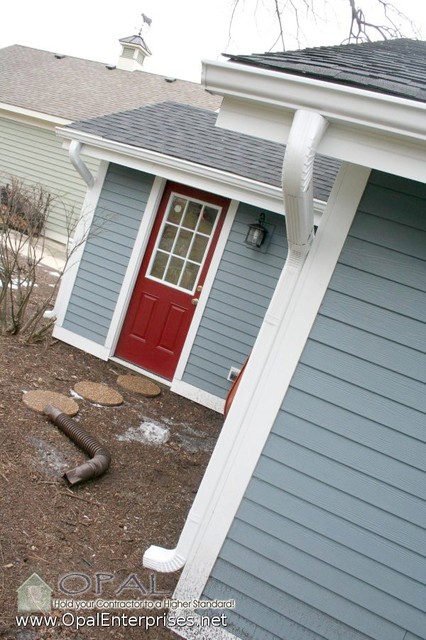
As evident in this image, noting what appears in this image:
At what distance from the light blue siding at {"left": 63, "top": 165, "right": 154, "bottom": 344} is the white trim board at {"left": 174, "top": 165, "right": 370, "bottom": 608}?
410cm

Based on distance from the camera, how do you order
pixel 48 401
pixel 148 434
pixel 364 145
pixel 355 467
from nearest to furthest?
1. pixel 364 145
2. pixel 355 467
3. pixel 48 401
4. pixel 148 434

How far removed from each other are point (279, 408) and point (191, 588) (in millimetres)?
1082

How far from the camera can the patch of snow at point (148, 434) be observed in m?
4.86

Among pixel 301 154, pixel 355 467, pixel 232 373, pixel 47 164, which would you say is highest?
pixel 301 154

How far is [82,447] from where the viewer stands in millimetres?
4242

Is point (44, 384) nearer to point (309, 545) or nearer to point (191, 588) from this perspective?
point (191, 588)

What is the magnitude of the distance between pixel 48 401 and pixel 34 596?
7.49ft

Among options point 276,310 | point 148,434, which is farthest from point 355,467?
point 148,434

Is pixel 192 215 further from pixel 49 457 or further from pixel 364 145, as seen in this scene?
pixel 364 145

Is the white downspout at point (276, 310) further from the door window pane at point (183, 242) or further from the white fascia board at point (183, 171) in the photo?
the door window pane at point (183, 242)

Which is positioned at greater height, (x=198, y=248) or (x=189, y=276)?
(x=198, y=248)

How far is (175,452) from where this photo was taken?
16.1 ft

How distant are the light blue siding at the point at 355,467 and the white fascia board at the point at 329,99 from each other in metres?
0.53

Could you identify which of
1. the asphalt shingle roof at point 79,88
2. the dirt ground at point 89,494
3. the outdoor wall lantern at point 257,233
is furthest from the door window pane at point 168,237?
the asphalt shingle roof at point 79,88
